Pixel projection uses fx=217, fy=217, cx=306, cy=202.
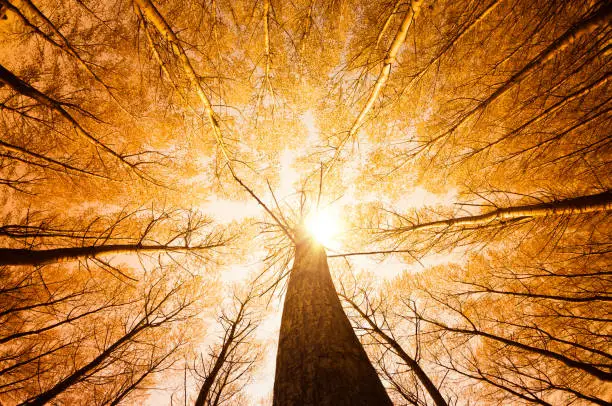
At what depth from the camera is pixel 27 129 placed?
3.99m

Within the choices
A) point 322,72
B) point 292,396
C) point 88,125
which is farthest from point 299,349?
point 88,125

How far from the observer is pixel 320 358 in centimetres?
132

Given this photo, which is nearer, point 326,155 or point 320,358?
point 320,358

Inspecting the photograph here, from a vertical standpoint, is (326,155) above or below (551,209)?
above

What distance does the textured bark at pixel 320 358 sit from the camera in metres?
1.13

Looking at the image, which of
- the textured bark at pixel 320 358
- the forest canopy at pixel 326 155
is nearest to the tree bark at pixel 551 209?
the forest canopy at pixel 326 155

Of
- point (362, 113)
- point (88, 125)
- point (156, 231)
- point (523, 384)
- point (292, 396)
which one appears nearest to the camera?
point (292, 396)

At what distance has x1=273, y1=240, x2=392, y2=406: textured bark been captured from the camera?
113cm

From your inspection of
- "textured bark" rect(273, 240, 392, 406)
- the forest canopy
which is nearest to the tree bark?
the forest canopy

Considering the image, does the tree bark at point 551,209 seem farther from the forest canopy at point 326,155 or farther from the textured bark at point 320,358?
the textured bark at point 320,358

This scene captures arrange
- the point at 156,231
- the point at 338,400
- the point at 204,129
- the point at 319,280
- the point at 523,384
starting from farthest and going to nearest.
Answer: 1. the point at 156,231
2. the point at 523,384
3. the point at 204,129
4. the point at 319,280
5. the point at 338,400

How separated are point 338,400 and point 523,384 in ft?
19.7

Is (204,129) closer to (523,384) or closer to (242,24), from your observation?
(242,24)

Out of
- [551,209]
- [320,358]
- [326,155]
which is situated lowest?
[320,358]
